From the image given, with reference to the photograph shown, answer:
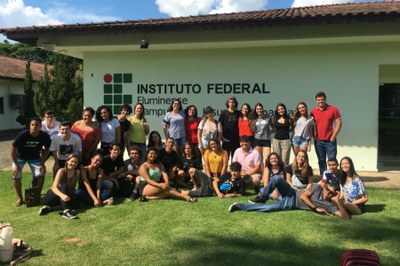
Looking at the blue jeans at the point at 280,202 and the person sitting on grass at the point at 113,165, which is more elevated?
the person sitting on grass at the point at 113,165

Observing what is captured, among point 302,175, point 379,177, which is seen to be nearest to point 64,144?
point 302,175

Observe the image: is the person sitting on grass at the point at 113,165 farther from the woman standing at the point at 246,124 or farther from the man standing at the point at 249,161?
the woman standing at the point at 246,124

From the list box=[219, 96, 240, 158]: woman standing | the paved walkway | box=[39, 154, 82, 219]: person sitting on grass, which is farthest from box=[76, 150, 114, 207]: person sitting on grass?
the paved walkway

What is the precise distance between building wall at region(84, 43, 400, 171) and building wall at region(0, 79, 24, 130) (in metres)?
12.9

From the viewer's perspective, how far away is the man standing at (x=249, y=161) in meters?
6.61

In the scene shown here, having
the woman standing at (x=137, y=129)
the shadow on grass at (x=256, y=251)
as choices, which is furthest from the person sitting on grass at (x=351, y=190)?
the woman standing at (x=137, y=129)

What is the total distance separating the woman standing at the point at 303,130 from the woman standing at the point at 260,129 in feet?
1.68

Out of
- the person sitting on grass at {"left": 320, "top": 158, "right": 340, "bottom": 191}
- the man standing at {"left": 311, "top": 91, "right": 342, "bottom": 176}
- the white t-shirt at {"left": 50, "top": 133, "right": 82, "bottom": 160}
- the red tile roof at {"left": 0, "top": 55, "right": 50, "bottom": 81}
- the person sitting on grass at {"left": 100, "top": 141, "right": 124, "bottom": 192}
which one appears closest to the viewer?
the person sitting on grass at {"left": 320, "top": 158, "right": 340, "bottom": 191}

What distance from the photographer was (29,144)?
601 centimetres

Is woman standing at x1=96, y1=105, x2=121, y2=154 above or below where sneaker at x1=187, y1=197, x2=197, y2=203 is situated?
above

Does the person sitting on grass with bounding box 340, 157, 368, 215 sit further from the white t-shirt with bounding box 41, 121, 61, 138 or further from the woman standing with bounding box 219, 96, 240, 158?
the white t-shirt with bounding box 41, 121, 61, 138

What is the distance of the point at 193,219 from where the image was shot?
5238mm

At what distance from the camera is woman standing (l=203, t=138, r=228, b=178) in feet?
22.3

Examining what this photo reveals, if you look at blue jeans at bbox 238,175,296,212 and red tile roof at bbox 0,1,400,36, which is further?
red tile roof at bbox 0,1,400,36
